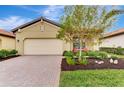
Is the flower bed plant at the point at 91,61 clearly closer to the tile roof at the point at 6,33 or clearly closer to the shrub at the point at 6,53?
the shrub at the point at 6,53

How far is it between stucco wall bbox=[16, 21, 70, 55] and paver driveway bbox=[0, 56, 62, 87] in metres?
0.61

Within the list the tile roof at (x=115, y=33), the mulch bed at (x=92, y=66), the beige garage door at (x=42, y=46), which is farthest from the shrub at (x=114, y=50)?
the beige garage door at (x=42, y=46)

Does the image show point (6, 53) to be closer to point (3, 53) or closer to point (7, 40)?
point (3, 53)

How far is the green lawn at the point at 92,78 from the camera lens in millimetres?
9219

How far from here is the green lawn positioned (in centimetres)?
922

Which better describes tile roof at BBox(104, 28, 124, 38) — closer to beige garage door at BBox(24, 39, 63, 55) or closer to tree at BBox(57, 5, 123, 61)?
tree at BBox(57, 5, 123, 61)

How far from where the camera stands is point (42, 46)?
37.9 feet

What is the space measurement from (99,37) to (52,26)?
2.18 metres

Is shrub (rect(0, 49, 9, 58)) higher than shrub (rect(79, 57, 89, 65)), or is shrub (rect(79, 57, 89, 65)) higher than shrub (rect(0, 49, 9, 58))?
shrub (rect(0, 49, 9, 58))

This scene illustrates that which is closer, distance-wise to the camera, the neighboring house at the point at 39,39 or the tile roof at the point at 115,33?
the tile roof at the point at 115,33

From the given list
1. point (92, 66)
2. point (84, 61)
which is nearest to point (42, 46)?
point (84, 61)

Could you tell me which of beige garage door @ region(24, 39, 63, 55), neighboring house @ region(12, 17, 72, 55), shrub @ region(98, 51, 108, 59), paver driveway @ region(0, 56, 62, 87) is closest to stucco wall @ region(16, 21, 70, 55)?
neighboring house @ region(12, 17, 72, 55)
